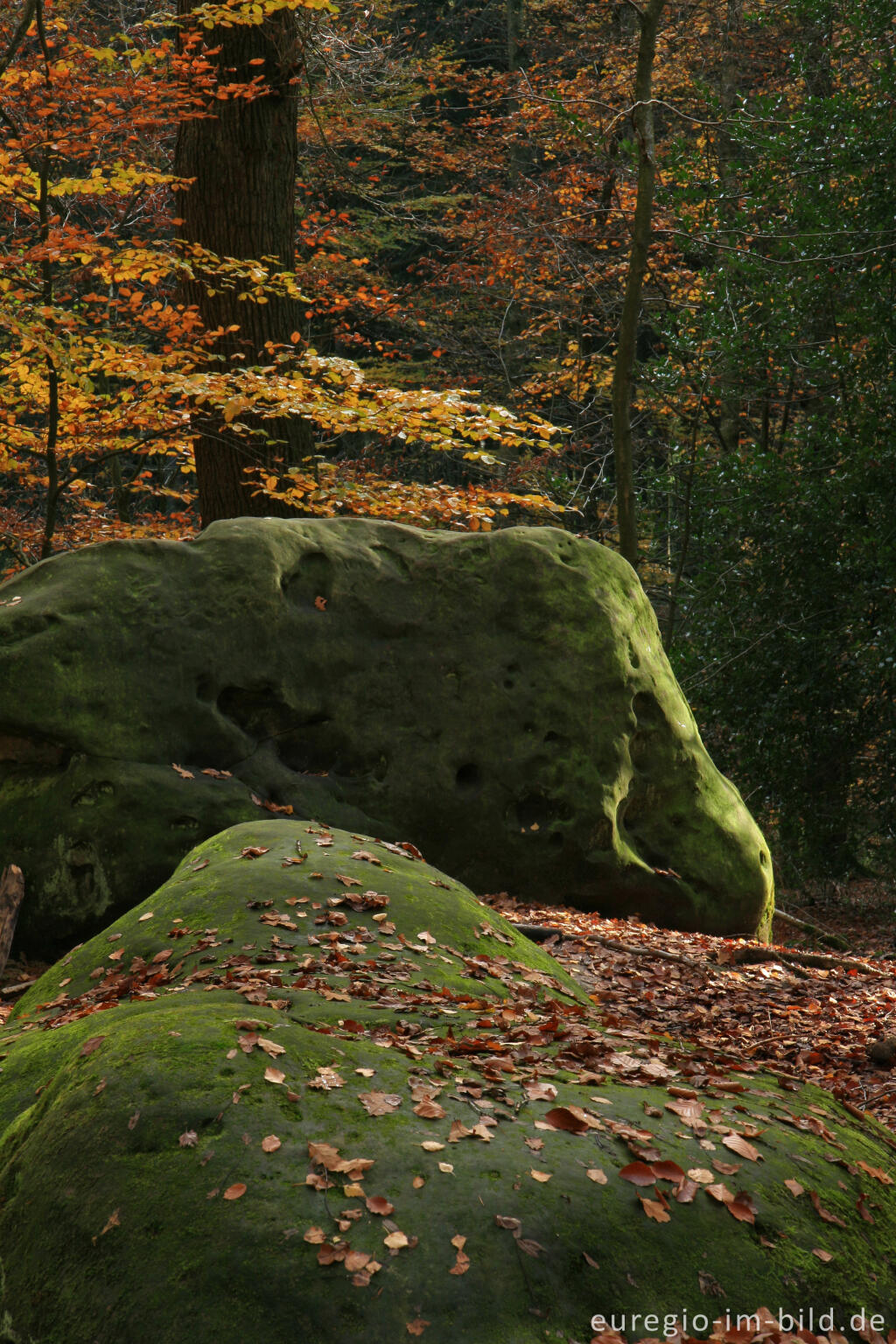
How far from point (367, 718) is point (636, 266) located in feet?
19.3

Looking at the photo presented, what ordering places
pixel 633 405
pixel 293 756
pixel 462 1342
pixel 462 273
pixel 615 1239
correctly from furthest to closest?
pixel 462 273
pixel 633 405
pixel 293 756
pixel 615 1239
pixel 462 1342

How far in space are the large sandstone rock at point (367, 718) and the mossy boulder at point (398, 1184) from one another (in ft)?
12.5

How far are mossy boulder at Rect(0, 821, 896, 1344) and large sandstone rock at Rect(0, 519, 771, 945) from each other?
380cm

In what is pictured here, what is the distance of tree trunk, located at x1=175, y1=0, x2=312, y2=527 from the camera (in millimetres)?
10523

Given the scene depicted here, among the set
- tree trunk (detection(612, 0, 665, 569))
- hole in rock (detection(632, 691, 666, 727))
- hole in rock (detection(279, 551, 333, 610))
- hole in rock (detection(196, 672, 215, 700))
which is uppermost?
tree trunk (detection(612, 0, 665, 569))

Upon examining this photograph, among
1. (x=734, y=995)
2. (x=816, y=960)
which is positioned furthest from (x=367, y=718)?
(x=816, y=960)

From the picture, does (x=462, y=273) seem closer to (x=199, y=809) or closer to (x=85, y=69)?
(x=85, y=69)

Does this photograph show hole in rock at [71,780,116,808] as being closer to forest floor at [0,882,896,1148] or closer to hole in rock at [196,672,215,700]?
hole in rock at [196,672,215,700]

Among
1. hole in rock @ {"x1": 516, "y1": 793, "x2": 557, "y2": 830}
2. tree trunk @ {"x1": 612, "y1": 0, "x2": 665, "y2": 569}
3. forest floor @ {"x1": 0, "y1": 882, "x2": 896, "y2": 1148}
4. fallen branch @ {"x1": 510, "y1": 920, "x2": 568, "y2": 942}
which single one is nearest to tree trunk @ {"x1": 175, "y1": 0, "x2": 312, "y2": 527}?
tree trunk @ {"x1": 612, "y1": 0, "x2": 665, "y2": 569}

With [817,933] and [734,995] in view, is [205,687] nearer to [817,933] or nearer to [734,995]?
[734,995]

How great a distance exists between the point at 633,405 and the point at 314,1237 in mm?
15270

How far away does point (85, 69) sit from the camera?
10766 mm

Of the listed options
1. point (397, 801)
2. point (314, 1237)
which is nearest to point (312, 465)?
point (397, 801)

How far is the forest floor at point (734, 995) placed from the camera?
534cm
